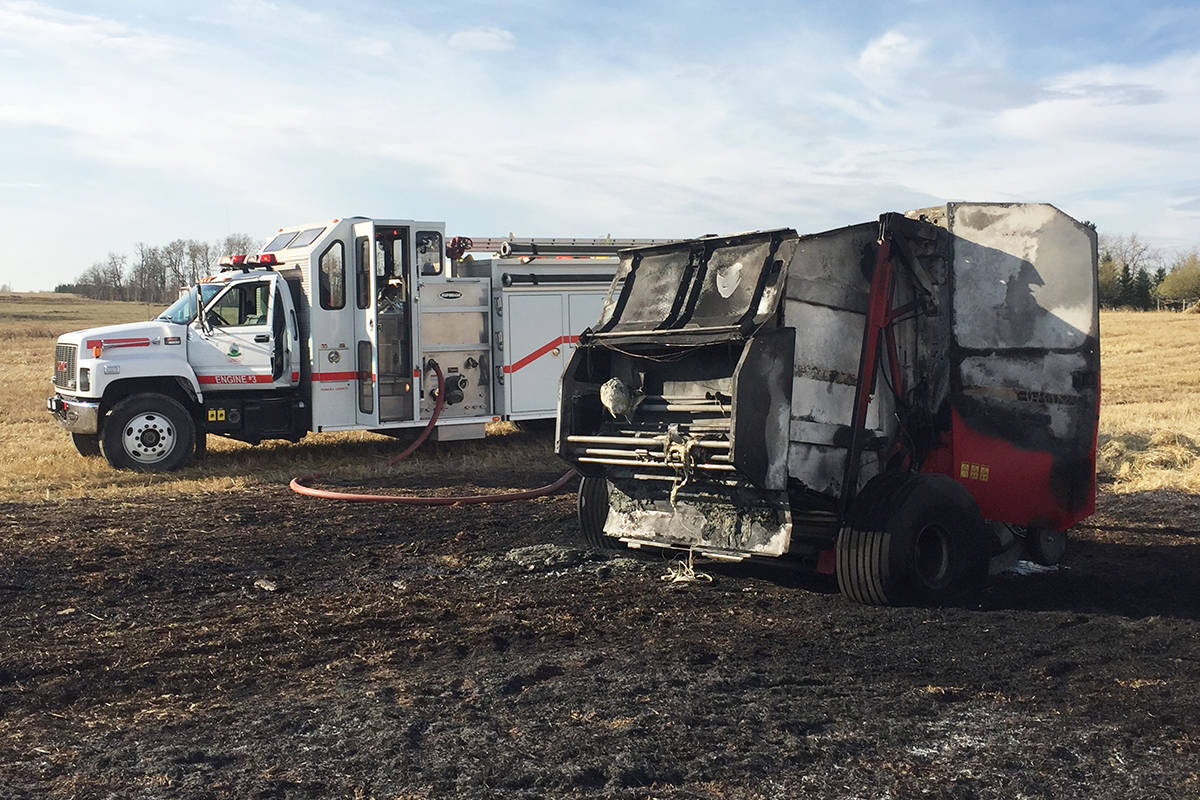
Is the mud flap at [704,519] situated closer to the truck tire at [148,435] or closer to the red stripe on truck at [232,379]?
the red stripe on truck at [232,379]

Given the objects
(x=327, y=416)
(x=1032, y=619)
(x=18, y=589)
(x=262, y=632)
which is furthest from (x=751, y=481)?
(x=327, y=416)

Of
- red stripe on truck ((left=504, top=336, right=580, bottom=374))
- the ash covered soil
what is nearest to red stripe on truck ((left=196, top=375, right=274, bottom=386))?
red stripe on truck ((left=504, top=336, right=580, bottom=374))

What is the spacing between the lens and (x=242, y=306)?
15008 millimetres

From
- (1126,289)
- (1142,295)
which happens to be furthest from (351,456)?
(1142,295)

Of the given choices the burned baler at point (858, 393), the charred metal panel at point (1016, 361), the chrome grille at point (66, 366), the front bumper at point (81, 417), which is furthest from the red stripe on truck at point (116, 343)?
the charred metal panel at point (1016, 361)

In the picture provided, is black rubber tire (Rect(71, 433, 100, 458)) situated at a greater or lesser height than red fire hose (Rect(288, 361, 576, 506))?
greater

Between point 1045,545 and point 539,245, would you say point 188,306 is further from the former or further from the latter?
point 1045,545

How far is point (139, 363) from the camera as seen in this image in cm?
1430

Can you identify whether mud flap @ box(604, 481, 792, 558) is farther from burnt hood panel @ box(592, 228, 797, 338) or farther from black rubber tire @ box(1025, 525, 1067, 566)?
black rubber tire @ box(1025, 525, 1067, 566)

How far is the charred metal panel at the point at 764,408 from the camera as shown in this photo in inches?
283

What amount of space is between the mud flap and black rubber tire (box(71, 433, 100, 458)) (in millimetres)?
9082

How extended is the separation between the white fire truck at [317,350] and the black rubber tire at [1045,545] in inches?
342

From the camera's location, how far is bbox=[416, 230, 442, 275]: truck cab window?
15.5 metres

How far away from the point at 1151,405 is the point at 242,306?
15345mm
